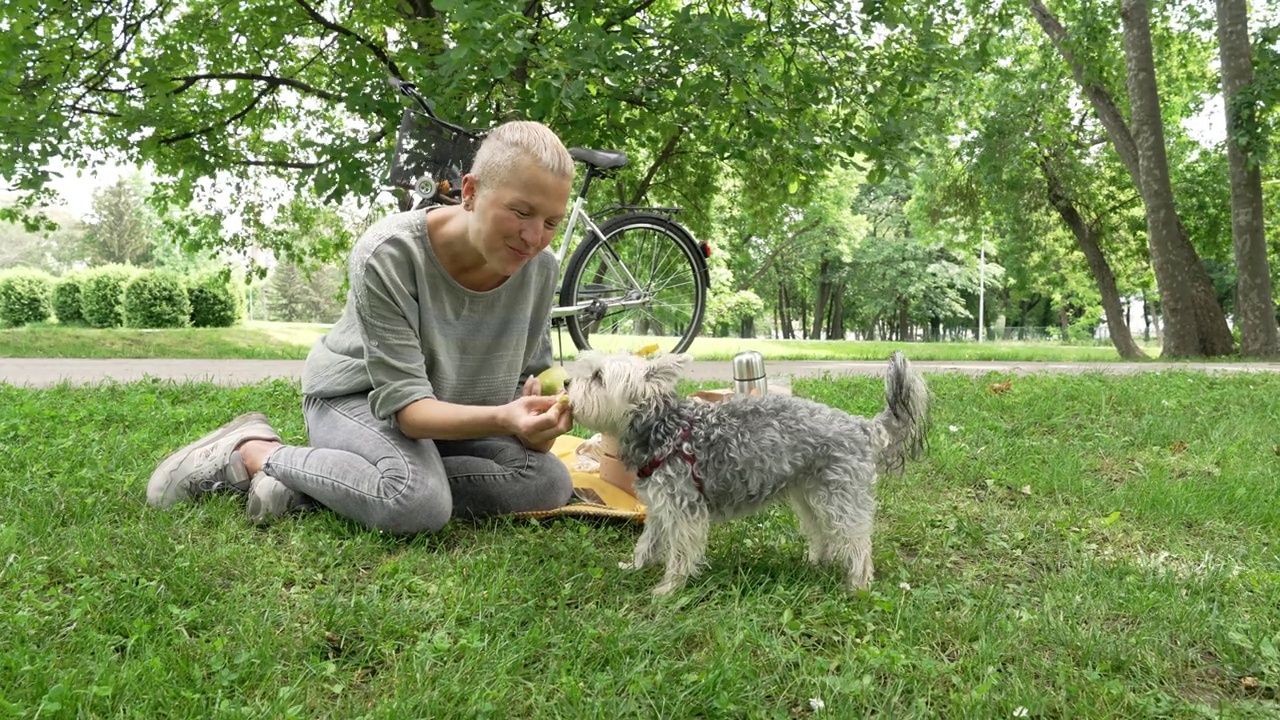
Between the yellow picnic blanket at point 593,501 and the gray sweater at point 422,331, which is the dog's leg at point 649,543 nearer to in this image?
the yellow picnic blanket at point 593,501

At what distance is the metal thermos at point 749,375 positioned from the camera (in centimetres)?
468

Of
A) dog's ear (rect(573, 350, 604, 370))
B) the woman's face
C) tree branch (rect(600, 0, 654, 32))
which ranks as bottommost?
dog's ear (rect(573, 350, 604, 370))

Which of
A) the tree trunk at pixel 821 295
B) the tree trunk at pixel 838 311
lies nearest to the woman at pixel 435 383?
the tree trunk at pixel 821 295

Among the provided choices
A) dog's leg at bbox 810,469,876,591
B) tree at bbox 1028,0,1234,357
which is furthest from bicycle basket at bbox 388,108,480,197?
tree at bbox 1028,0,1234,357

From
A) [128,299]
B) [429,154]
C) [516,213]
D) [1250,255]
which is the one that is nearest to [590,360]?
[516,213]

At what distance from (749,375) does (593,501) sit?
46.3 inches

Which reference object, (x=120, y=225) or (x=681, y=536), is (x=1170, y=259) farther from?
(x=120, y=225)

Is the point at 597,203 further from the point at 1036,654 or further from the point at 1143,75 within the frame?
the point at 1036,654

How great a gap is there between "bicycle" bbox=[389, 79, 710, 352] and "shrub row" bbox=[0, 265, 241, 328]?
2085 cm

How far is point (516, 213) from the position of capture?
3074 mm

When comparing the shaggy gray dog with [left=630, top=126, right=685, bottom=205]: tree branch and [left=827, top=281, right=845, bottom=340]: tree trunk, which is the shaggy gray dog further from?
[left=827, top=281, right=845, bottom=340]: tree trunk

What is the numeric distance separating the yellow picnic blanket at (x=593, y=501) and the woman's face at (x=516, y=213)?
1.32m

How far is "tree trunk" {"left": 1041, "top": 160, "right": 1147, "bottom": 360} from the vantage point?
20688 millimetres

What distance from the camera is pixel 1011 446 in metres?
5.35
